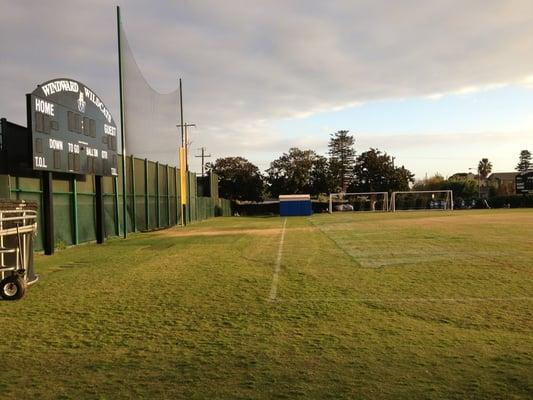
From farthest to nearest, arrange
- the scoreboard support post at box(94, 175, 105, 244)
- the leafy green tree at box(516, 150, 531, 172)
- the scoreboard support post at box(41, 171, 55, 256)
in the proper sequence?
1. the leafy green tree at box(516, 150, 531, 172)
2. the scoreboard support post at box(94, 175, 105, 244)
3. the scoreboard support post at box(41, 171, 55, 256)

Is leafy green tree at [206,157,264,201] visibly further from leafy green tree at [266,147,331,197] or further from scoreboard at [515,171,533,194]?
scoreboard at [515,171,533,194]

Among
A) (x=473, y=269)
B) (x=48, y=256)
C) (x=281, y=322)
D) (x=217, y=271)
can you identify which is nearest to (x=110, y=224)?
(x=48, y=256)

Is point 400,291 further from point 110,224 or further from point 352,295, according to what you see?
point 110,224

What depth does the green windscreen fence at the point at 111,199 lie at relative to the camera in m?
17.1

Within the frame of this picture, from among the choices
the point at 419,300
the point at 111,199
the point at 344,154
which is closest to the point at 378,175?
the point at 344,154

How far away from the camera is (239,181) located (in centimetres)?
9025

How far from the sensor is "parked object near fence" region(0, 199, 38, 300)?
840 centimetres

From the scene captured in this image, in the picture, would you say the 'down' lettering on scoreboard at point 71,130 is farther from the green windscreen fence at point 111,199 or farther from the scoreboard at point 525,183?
the scoreboard at point 525,183

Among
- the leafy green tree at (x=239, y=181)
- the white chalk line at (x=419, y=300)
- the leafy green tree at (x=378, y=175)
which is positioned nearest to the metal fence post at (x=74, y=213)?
the white chalk line at (x=419, y=300)

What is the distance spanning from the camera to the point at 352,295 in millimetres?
8641

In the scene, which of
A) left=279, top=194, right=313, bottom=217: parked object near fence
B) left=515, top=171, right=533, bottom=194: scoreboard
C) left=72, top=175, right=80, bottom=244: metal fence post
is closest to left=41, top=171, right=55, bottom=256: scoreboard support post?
left=72, top=175, right=80, bottom=244: metal fence post

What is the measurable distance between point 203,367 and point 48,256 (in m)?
12.4

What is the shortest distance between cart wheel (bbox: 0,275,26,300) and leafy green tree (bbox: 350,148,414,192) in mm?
94517

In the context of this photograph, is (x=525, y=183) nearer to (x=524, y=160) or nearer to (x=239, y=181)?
Answer: (x=239, y=181)
